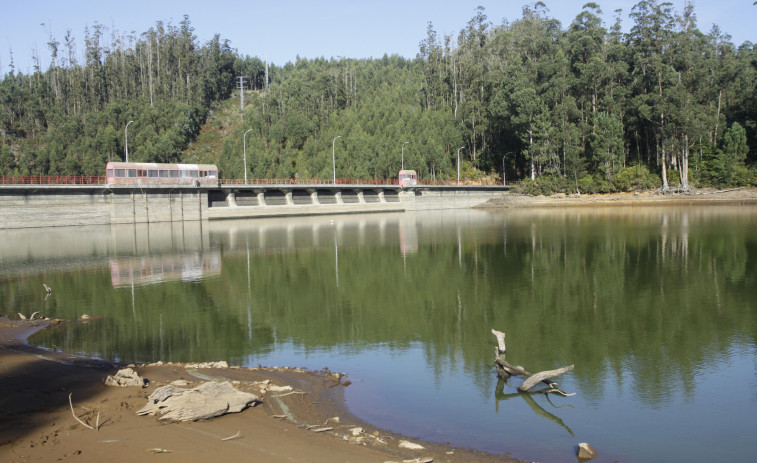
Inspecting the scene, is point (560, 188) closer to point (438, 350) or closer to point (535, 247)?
point (535, 247)

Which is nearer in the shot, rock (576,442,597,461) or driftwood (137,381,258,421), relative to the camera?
rock (576,442,597,461)

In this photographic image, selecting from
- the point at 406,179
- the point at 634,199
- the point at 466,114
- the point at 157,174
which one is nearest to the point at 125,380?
the point at 157,174

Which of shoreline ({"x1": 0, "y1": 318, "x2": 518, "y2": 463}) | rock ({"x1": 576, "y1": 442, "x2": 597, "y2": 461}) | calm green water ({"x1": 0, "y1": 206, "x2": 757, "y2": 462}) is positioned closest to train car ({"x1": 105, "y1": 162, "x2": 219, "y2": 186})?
calm green water ({"x1": 0, "y1": 206, "x2": 757, "y2": 462})

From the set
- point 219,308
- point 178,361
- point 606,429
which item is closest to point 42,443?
point 178,361

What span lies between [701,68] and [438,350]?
88849mm

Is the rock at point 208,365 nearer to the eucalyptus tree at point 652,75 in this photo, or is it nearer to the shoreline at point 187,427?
the shoreline at point 187,427

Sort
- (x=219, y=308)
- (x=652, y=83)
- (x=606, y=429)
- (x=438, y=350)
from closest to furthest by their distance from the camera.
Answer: (x=606, y=429)
(x=438, y=350)
(x=219, y=308)
(x=652, y=83)

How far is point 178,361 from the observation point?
15.2m

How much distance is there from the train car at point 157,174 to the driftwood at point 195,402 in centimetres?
6069

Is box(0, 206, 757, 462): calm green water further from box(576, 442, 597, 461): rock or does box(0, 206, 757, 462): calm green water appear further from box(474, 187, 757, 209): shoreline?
box(474, 187, 757, 209): shoreline

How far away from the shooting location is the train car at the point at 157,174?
66.6m

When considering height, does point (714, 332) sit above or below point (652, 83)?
below

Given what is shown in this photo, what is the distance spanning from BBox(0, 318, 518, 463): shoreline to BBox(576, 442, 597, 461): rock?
124cm

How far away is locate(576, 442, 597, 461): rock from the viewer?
9.62 m
